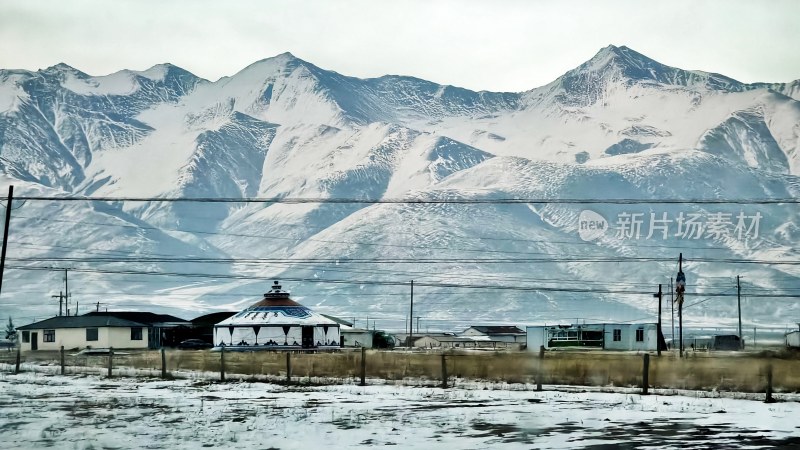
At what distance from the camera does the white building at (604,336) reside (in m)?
129

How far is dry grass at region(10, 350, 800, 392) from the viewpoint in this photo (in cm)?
5569

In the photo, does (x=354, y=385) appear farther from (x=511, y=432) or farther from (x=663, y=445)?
(x=663, y=445)

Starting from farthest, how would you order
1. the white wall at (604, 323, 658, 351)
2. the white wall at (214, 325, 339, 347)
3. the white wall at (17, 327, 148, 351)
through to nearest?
the white wall at (17, 327, 148, 351) < the white wall at (604, 323, 658, 351) < the white wall at (214, 325, 339, 347)

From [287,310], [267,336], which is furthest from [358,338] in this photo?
[267,336]

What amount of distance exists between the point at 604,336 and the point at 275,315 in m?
36.7

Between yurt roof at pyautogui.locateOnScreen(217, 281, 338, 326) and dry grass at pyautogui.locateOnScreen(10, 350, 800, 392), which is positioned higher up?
yurt roof at pyautogui.locateOnScreen(217, 281, 338, 326)

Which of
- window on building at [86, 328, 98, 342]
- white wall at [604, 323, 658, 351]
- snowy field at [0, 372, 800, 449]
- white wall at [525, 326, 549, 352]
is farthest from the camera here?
white wall at [525, 326, 549, 352]

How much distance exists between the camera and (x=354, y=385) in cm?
5928

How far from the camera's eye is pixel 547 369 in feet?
214

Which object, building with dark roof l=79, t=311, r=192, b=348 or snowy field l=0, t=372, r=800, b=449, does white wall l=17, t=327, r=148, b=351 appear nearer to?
building with dark roof l=79, t=311, r=192, b=348

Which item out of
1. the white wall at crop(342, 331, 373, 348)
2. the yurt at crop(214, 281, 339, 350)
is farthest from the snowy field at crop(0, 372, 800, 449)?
the white wall at crop(342, 331, 373, 348)

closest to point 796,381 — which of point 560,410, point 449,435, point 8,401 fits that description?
point 560,410

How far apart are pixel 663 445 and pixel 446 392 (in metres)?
21.2

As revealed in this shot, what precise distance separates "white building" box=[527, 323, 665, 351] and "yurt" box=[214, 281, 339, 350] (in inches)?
1078
